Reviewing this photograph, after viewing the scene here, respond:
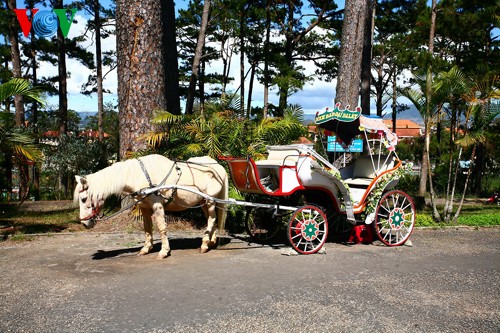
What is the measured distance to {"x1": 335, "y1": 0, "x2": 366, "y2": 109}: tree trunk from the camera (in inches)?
476

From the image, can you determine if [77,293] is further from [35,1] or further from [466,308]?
[35,1]

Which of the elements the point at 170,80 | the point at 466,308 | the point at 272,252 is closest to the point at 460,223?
the point at 272,252

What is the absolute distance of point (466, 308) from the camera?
17.2 feet

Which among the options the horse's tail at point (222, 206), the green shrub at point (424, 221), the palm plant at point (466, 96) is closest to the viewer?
the horse's tail at point (222, 206)

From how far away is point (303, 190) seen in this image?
8.27m

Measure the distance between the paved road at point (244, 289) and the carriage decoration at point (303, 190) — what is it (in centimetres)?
55

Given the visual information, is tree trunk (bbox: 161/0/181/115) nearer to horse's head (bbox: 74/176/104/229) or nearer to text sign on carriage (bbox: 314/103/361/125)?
text sign on carriage (bbox: 314/103/361/125)

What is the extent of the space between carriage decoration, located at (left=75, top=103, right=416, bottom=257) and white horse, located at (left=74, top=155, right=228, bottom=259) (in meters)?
0.02

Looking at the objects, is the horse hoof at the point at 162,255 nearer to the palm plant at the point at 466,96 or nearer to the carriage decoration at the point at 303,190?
the carriage decoration at the point at 303,190

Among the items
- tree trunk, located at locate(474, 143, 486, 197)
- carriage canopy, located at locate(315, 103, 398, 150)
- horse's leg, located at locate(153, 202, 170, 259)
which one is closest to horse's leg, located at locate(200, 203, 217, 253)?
horse's leg, located at locate(153, 202, 170, 259)

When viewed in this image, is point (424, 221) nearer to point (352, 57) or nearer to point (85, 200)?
point (352, 57)

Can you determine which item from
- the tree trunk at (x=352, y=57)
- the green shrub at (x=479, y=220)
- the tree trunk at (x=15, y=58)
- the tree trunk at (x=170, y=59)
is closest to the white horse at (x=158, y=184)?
the tree trunk at (x=170, y=59)

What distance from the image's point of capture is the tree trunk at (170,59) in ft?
36.4

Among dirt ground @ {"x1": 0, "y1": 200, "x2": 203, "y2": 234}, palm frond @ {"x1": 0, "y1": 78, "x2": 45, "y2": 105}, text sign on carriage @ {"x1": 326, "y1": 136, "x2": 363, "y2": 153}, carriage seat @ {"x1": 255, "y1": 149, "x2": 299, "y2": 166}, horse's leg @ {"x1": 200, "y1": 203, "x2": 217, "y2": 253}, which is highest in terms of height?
palm frond @ {"x1": 0, "y1": 78, "x2": 45, "y2": 105}
